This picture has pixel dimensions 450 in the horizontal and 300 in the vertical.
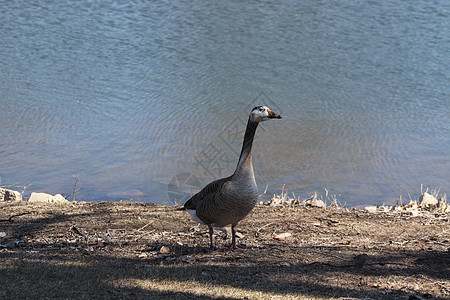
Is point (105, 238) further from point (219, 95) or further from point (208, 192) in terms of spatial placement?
point (219, 95)

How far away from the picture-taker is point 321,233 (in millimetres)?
6594

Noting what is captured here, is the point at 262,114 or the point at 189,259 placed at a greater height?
the point at 262,114

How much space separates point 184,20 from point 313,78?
20.7 feet

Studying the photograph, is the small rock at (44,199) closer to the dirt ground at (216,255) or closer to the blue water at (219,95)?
the dirt ground at (216,255)

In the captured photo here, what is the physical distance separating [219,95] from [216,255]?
8480 millimetres

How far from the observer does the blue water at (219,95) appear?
33.8 ft

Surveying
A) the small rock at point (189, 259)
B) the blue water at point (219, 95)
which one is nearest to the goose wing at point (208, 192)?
the small rock at point (189, 259)

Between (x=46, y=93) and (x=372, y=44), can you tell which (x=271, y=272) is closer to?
(x=46, y=93)

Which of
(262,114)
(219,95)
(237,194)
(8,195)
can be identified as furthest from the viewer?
(219,95)

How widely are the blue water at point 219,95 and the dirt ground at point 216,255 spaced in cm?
222

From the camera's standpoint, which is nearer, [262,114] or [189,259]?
[189,259]

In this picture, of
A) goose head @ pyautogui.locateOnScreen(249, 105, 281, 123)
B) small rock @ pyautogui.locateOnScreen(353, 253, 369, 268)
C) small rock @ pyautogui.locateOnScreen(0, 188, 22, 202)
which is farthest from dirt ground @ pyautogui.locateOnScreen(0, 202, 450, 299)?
goose head @ pyautogui.locateOnScreen(249, 105, 281, 123)

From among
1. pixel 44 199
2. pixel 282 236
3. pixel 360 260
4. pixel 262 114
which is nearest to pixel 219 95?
pixel 44 199

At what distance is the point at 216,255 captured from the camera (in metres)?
5.46
